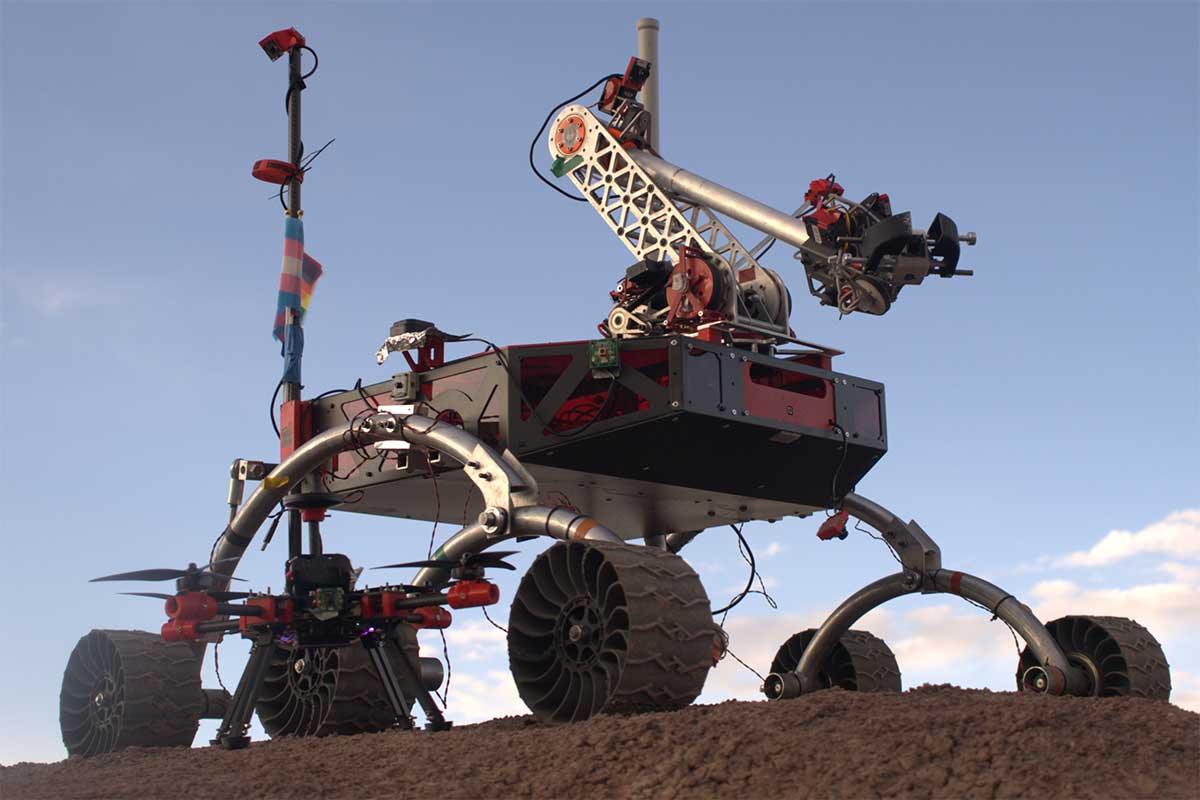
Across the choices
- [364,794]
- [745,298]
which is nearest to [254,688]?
[364,794]

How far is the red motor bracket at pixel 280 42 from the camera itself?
45.8ft

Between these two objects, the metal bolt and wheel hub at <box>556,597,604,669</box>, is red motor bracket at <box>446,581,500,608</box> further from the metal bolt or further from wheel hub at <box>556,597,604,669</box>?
wheel hub at <box>556,597,604,669</box>

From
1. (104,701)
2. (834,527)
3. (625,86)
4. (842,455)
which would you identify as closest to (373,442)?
(104,701)

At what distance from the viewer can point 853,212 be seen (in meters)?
12.9

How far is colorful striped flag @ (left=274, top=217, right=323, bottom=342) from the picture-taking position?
43.2 feet

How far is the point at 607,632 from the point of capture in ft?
27.1

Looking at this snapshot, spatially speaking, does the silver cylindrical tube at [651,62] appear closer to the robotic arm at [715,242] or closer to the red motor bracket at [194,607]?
the robotic arm at [715,242]

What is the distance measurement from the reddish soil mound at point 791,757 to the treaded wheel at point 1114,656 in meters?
3.04

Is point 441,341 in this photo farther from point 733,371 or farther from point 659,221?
point 659,221

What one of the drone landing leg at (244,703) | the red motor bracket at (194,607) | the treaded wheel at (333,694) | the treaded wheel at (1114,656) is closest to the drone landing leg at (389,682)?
the drone landing leg at (244,703)

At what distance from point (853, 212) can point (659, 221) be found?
8.10 ft

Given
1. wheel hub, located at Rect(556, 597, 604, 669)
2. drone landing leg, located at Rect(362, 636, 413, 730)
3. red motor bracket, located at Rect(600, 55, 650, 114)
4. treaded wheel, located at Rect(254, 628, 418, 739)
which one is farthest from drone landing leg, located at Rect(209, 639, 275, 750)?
red motor bracket, located at Rect(600, 55, 650, 114)

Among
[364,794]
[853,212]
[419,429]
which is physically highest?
[853,212]

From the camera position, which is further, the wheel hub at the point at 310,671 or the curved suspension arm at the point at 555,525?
the wheel hub at the point at 310,671
